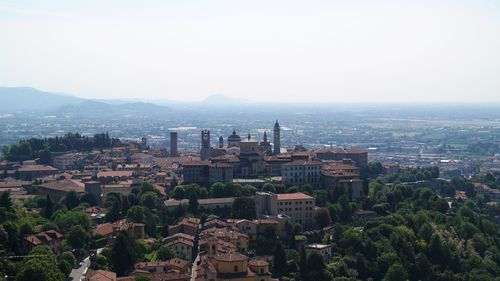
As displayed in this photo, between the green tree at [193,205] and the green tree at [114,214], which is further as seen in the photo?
the green tree at [193,205]

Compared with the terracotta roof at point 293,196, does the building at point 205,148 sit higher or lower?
higher

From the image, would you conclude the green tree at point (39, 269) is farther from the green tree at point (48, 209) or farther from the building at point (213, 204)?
the building at point (213, 204)

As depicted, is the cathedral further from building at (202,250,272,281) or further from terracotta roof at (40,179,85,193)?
building at (202,250,272,281)

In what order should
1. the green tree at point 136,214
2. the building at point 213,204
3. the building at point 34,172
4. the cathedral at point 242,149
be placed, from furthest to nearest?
the building at point 34,172 → the cathedral at point 242,149 → the building at point 213,204 → the green tree at point 136,214

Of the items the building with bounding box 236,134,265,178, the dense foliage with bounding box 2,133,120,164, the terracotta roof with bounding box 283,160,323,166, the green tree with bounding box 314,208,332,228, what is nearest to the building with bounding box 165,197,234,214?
the green tree with bounding box 314,208,332,228

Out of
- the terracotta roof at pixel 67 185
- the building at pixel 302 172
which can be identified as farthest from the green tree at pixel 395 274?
the terracotta roof at pixel 67 185

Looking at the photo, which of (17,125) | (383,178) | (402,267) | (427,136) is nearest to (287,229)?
(402,267)

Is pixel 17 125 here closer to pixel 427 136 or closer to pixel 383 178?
pixel 427 136
